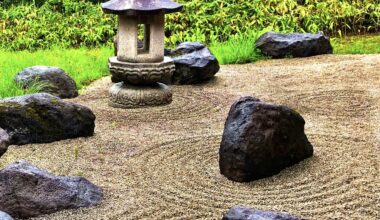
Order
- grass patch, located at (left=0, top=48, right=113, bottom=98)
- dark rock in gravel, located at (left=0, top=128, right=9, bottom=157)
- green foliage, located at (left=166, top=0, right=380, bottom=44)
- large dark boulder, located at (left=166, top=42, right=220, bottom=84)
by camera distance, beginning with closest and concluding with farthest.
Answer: dark rock in gravel, located at (left=0, top=128, right=9, bottom=157) < grass patch, located at (left=0, top=48, right=113, bottom=98) < large dark boulder, located at (left=166, top=42, right=220, bottom=84) < green foliage, located at (left=166, top=0, right=380, bottom=44)

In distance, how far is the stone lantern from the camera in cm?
868

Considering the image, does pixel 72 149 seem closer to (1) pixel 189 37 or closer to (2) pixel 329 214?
(2) pixel 329 214

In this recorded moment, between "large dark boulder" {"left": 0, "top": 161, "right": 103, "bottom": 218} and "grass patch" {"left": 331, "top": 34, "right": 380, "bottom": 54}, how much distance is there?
8458 millimetres

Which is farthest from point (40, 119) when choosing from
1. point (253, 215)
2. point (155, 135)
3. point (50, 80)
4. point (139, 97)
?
point (253, 215)

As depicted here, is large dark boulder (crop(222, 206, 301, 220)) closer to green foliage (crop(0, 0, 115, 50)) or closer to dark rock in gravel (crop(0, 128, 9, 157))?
dark rock in gravel (crop(0, 128, 9, 157))

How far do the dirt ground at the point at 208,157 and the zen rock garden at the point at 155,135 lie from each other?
0.02 metres

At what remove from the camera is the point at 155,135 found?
7176 mm

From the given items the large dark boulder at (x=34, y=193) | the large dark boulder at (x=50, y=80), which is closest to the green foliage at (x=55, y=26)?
the large dark boulder at (x=50, y=80)

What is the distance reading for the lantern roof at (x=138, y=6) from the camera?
8.50 m

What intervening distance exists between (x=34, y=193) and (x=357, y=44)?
9.51 metres

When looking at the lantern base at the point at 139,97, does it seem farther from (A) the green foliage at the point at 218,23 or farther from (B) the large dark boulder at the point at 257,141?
(A) the green foliage at the point at 218,23

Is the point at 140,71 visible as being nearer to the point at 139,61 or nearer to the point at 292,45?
the point at 139,61

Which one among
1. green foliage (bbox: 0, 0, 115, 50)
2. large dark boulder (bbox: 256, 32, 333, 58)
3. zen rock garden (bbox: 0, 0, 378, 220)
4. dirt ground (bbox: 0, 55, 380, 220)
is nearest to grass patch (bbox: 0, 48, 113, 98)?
zen rock garden (bbox: 0, 0, 378, 220)

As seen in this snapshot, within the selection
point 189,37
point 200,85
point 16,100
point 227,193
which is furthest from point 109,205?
point 189,37
